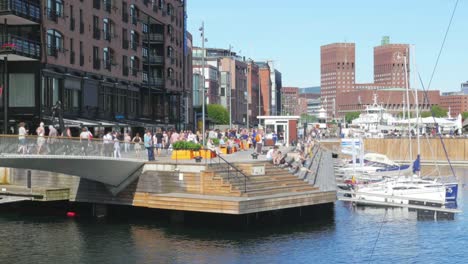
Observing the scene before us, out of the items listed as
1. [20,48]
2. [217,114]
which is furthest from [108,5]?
[217,114]

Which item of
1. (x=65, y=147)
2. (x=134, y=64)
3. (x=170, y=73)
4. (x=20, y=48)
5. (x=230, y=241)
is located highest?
(x=170, y=73)

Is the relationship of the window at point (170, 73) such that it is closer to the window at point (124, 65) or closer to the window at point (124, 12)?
the window at point (124, 65)

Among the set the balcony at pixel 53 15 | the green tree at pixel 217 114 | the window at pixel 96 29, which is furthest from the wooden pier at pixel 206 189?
the green tree at pixel 217 114

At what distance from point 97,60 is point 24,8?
13660mm

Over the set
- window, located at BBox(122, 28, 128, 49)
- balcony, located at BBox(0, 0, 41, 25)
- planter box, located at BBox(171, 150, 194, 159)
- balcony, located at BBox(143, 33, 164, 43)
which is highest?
balcony, located at BBox(143, 33, 164, 43)

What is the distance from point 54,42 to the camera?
55094 mm

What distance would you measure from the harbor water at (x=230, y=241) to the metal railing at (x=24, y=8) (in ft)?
48.8

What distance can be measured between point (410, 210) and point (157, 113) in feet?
141

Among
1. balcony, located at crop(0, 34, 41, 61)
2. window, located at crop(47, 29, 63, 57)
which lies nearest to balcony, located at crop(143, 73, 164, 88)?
window, located at crop(47, 29, 63, 57)

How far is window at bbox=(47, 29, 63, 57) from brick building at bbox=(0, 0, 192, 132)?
0.27 feet

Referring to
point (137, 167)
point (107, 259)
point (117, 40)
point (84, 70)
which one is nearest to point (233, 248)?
point (107, 259)

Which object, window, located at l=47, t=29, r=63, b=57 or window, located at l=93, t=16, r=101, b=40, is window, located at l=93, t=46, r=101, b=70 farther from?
window, located at l=47, t=29, r=63, b=57

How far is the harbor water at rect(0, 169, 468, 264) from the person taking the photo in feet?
103

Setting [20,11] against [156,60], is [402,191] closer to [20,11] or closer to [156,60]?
[20,11]
